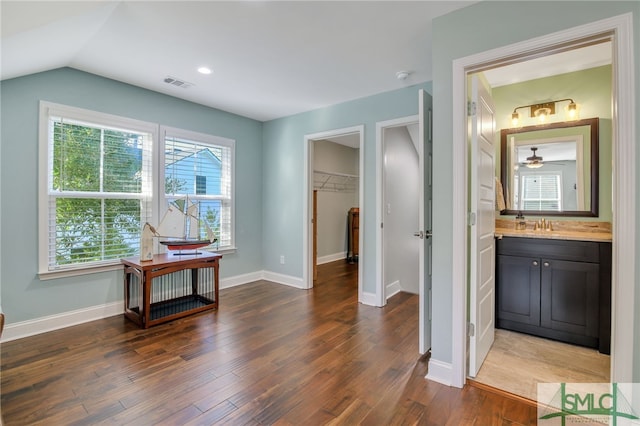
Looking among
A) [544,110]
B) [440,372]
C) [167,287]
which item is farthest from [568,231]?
[167,287]

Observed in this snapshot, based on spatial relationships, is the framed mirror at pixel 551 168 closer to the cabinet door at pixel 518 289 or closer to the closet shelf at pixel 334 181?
the cabinet door at pixel 518 289

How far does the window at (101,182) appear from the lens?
2.81m

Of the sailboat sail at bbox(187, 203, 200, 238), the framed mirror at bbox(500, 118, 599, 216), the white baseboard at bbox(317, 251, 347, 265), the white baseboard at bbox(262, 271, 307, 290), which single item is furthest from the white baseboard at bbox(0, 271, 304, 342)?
the framed mirror at bbox(500, 118, 599, 216)

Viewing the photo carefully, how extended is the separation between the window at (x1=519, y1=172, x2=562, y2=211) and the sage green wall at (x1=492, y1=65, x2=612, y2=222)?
288 millimetres

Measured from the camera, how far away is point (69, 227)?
2934mm

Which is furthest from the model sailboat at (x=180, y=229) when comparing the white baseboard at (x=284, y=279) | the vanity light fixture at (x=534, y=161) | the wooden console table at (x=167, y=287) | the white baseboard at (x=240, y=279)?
the vanity light fixture at (x=534, y=161)

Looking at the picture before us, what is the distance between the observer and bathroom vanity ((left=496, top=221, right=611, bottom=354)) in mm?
2383

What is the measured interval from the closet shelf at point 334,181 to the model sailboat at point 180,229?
283 cm

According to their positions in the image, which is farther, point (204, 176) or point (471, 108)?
point (204, 176)

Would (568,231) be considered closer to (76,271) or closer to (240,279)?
(240,279)

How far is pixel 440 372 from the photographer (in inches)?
81.0

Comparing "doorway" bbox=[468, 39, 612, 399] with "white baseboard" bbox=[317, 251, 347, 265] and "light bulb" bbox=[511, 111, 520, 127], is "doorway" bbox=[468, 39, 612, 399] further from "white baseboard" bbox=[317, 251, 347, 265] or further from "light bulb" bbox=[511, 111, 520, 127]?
"white baseboard" bbox=[317, 251, 347, 265]

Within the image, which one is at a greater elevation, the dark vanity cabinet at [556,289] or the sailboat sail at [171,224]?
the sailboat sail at [171,224]

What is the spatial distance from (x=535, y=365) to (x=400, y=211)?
2342 millimetres
